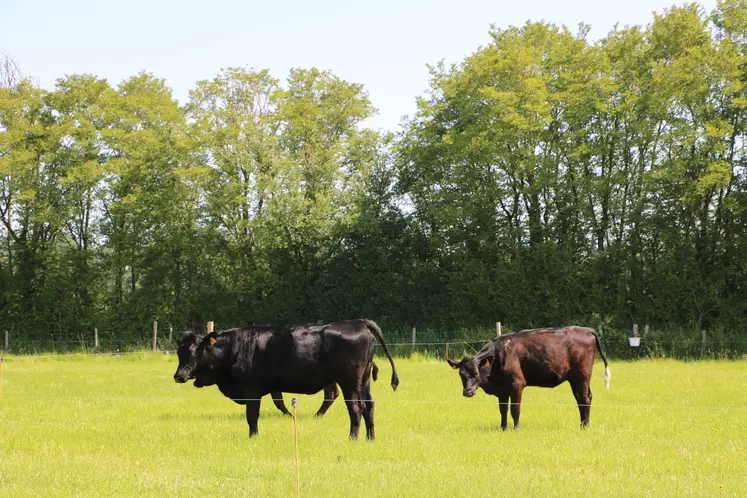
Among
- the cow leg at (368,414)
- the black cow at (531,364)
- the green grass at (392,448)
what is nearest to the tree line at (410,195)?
the green grass at (392,448)

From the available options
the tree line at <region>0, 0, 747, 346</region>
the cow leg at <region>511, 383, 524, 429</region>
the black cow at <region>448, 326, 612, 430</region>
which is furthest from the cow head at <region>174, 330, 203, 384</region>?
the tree line at <region>0, 0, 747, 346</region>

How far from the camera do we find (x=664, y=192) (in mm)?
32312

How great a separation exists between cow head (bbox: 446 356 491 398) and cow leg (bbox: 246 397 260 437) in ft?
11.0

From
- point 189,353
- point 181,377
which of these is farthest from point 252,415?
point 189,353

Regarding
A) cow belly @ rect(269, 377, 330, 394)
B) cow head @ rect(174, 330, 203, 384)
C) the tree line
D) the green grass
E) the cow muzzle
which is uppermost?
the tree line

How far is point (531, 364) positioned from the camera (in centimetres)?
1348

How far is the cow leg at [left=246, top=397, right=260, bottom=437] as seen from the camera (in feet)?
40.8

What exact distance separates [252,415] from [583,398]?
558cm

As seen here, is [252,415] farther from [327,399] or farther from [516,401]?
[516,401]

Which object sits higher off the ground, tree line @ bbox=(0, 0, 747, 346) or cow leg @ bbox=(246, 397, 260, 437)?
tree line @ bbox=(0, 0, 747, 346)

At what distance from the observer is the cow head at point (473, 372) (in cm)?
1296

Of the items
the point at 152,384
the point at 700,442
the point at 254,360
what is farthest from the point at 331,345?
the point at 152,384

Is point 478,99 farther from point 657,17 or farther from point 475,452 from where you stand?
point 475,452

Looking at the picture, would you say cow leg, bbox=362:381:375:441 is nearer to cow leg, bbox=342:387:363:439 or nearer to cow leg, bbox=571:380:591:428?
cow leg, bbox=342:387:363:439
